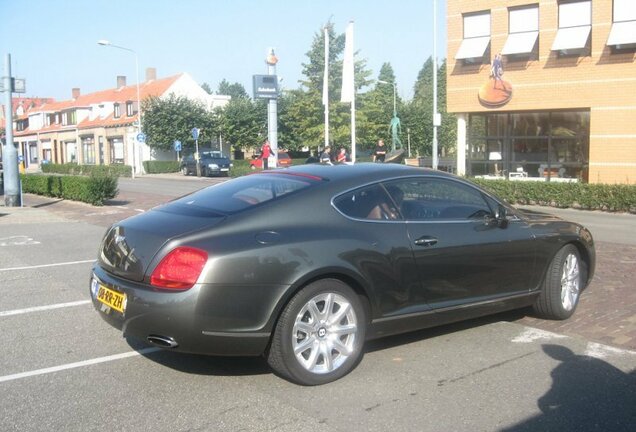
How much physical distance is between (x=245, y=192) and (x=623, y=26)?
64.8 feet

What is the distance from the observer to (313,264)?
14.3 feet

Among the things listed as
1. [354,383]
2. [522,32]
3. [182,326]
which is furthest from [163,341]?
[522,32]

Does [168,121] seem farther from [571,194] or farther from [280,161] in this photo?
[571,194]

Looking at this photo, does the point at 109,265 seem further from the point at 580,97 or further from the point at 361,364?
the point at 580,97

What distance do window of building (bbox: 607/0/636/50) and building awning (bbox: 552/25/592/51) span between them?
0.87 metres

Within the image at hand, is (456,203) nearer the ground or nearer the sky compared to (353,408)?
nearer the sky

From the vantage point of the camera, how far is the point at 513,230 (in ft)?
18.5

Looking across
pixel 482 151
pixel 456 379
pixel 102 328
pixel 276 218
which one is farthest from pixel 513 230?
pixel 482 151

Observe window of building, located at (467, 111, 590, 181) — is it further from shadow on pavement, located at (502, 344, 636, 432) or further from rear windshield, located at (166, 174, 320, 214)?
rear windshield, located at (166, 174, 320, 214)

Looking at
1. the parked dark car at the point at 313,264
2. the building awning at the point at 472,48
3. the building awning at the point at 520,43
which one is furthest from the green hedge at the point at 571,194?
the parked dark car at the point at 313,264

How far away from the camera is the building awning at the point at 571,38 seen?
71.7ft

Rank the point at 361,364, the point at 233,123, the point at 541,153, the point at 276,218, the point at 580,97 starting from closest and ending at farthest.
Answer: the point at 276,218 → the point at 361,364 → the point at 580,97 → the point at 541,153 → the point at 233,123

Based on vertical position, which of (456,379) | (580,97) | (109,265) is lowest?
(456,379)

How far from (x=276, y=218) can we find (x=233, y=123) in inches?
1989
